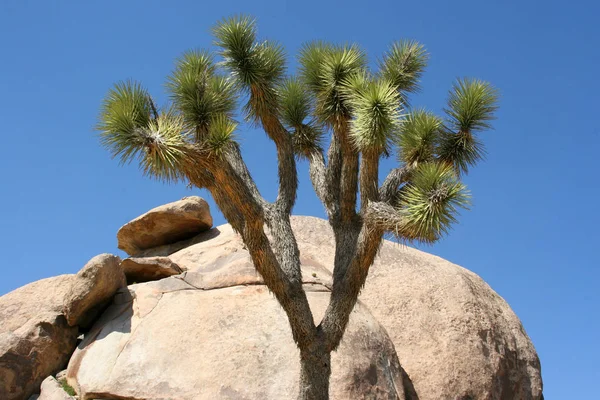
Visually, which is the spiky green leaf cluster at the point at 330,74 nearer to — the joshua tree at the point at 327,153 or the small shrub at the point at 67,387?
the joshua tree at the point at 327,153

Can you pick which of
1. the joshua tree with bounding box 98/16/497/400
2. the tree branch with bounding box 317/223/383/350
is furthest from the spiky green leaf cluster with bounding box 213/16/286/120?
the tree branch with bounding box 317/223/383/350

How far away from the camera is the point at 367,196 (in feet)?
27.7

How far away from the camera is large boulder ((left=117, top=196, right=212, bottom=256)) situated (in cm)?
1355

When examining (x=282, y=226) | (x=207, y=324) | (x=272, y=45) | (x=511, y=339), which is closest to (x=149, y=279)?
(x=207, y=324)

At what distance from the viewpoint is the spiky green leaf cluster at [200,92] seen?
8305 mm

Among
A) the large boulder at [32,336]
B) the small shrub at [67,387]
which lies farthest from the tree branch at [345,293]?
the large boulder at [32,336]

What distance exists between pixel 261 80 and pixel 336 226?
2.21m

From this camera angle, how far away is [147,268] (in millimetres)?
11844

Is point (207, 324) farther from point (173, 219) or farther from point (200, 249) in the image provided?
point (173, 219)

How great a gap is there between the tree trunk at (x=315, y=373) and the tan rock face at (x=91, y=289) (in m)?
4.05

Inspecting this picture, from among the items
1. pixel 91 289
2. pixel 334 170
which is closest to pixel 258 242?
pixel 334 170

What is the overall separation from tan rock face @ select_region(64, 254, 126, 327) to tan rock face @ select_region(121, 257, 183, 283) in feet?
2.17

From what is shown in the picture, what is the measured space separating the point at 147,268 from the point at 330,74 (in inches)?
203

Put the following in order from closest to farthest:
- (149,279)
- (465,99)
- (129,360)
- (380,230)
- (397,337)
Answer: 1. (380,230)
2. (465,99)
3. (129,360)
4. (397,337)
5. (149,279)
